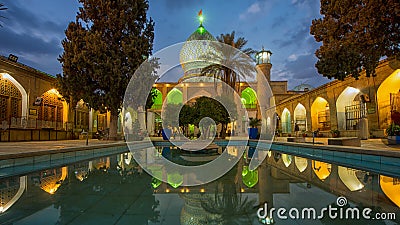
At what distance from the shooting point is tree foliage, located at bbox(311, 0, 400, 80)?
580cm

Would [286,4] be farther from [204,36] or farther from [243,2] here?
[204,36]

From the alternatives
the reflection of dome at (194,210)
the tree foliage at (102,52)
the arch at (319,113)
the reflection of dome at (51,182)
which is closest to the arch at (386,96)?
the arch at (319,113)

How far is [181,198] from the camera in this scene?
3.33 meters

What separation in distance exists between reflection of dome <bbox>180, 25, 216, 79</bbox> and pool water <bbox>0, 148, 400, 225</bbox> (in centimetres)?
2920

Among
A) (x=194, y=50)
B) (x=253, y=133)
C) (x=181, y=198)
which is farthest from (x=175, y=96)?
(x=181, y=198)

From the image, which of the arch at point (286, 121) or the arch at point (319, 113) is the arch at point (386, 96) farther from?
the arch at point (286, 121)

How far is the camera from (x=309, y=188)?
3.89 meters

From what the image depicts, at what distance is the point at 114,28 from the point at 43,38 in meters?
26.9

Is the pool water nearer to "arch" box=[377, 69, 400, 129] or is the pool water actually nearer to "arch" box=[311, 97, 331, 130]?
"arch" box=[377, 69, 400, 129]

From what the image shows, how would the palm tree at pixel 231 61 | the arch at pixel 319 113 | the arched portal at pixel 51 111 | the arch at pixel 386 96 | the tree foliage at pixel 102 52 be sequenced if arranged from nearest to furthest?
the tree foliage at pixel 102 52
the arch at pixel 386 96
the arched portal at pixel 51 111
the palm tree at pixel 231 61
the arch at pixel 319 113

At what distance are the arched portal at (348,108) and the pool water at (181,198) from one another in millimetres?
13095

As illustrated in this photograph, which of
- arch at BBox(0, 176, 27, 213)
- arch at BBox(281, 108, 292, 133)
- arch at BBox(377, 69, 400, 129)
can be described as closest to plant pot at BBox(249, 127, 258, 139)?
arch at BBox(377, 69, 400, 129)

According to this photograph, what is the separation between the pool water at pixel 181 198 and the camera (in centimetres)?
255

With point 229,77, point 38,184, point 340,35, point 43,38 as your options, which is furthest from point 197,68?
point 38,184
